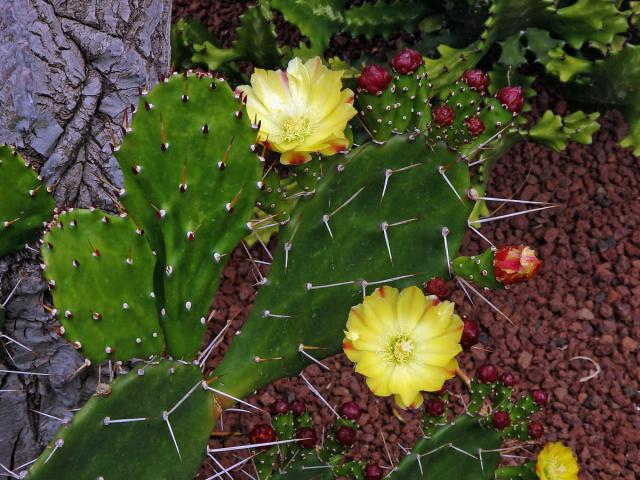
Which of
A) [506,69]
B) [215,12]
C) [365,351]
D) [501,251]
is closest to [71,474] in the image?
[365,351]

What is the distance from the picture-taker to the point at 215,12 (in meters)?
2.64

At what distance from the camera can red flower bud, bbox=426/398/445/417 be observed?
5.31 ft

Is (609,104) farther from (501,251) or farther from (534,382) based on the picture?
(501,251)

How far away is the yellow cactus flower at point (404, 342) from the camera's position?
1367 millimetres

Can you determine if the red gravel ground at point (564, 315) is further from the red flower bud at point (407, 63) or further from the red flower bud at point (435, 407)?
the red flower bud at point (407, 63)

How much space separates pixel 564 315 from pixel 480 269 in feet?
3.57

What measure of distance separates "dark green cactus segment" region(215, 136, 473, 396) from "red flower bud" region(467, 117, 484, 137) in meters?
0.20

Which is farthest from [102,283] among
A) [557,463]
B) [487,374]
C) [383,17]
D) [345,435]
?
[383,17]

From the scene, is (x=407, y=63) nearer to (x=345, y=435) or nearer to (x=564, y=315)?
(x=345, y=435)

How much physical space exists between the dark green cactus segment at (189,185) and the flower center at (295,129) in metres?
0.21

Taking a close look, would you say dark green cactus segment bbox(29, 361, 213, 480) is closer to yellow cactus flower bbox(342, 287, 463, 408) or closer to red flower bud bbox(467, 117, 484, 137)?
yellow cactus flower bbox(342, 287, 463, 408)

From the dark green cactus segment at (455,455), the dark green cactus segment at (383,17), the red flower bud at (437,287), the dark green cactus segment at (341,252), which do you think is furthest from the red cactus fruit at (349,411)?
the dark green cactus segment at (383,17)

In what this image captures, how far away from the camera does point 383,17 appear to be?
2311mm


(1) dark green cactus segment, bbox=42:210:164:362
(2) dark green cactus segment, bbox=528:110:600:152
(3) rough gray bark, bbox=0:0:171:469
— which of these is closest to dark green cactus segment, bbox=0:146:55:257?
(3) rough gray bark, bbox=0:0:171:469
